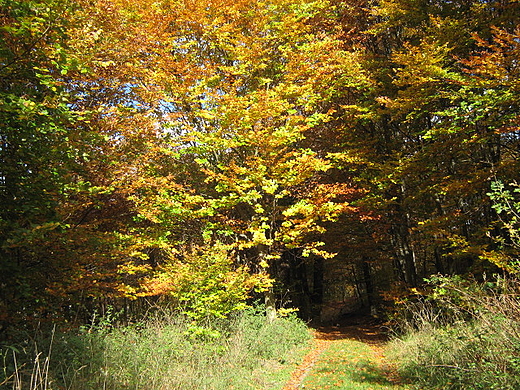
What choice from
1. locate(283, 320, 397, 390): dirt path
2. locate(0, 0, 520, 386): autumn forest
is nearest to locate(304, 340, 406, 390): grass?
locate(283, 320, 397, 390): dirt path

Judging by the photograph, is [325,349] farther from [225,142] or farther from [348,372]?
[225,142]

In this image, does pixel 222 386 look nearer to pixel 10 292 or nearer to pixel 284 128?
pixel 10 292

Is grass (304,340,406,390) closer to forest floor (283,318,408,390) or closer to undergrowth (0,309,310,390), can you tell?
forest floor (283,318,408,390)

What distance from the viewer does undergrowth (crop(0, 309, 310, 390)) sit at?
4761 millimetres

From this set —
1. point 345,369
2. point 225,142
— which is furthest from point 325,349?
point 225,142

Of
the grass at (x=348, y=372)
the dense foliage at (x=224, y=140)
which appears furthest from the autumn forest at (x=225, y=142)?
the grass at (x=348, y=372)

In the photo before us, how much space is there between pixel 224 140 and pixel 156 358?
6.53 meters

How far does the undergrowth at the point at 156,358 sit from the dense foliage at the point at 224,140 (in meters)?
0.73

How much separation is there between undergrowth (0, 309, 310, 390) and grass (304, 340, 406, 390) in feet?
2.42

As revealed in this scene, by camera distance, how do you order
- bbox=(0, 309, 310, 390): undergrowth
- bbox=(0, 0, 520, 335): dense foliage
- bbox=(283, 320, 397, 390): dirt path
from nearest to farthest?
bbox=(0, 309, 310, 390): undergrowth, bbox=(0, 0, 520, 335): dense foliage, bbox=(283, 320, 397, 390): dirt path

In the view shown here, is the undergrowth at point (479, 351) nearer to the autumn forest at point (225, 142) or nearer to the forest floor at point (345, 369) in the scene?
the forest floor at point (345, 369)

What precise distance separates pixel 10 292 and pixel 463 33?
41.9 ft

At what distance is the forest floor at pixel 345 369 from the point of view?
676 centimetres

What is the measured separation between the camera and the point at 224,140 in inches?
413
